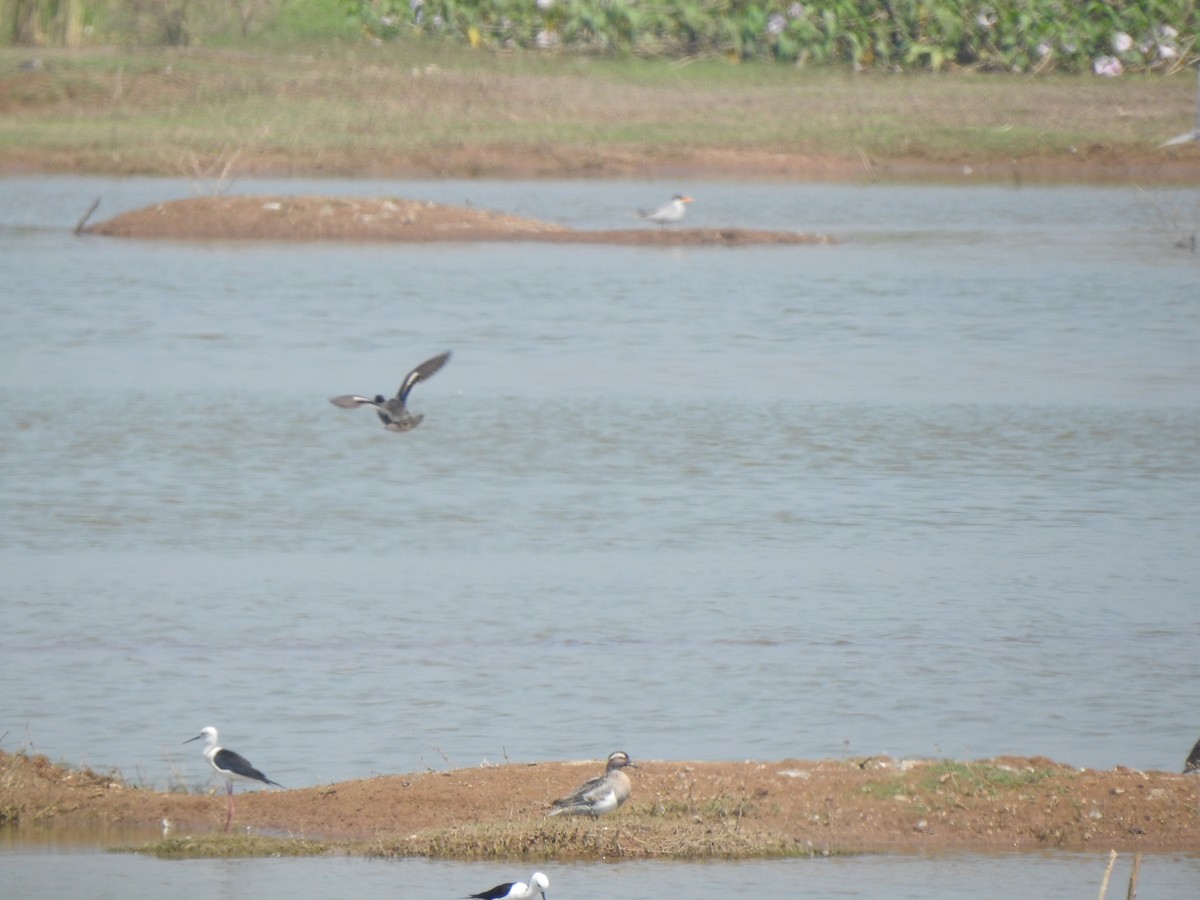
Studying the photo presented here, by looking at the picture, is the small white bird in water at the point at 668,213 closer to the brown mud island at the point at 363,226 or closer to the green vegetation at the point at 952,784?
the brown mud island at the point at 363,226

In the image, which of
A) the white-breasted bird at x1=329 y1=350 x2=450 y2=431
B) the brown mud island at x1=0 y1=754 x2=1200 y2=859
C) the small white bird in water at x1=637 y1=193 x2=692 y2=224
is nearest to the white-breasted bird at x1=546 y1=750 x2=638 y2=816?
the brown mud island at x1=0 y1=754 x2=1200 y2=859

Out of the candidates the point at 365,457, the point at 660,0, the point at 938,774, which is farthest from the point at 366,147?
the point at 938,774

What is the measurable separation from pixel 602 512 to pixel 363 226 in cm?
1797

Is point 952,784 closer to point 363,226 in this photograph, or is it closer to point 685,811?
point 685,811

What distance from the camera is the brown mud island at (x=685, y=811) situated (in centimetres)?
831

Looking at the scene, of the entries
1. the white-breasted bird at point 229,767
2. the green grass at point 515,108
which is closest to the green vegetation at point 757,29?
the green grass at point 515,108

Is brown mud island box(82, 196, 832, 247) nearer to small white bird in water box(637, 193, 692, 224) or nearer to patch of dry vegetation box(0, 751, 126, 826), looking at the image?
small white bird in water box(637, 193, 692, 224)

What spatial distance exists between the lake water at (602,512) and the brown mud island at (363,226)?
2.63 ft

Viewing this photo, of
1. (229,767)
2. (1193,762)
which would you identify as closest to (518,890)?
(229,767)

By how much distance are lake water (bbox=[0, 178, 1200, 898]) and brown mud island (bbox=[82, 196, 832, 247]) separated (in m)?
0.80

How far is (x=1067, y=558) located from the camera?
560 inches

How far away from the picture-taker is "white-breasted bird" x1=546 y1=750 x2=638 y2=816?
810 centimetres

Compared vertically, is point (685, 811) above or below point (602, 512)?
above

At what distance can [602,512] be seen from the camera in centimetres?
1585
